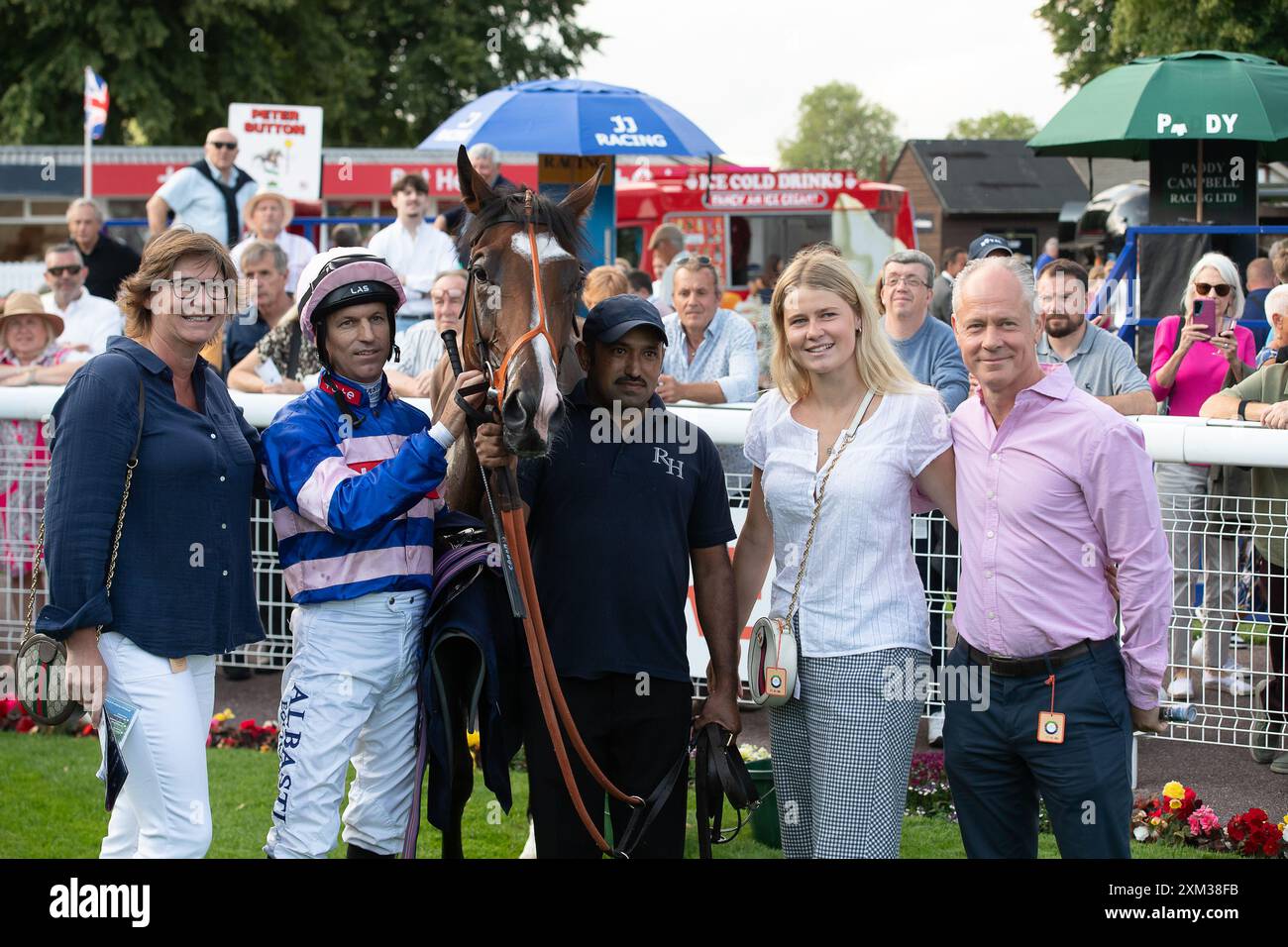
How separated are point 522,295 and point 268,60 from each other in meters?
27.2

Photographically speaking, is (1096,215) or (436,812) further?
(1096,215)

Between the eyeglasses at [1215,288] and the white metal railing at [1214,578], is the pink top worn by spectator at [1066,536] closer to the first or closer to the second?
the white metal railing at [1214,578]

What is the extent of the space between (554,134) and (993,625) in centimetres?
721

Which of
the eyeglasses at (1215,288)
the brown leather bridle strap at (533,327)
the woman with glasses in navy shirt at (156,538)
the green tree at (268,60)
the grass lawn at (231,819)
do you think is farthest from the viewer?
the green tree at (268,60)

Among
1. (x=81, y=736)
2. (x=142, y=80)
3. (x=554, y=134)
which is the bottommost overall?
(x=81, y=736)

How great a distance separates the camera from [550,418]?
3.52 meters

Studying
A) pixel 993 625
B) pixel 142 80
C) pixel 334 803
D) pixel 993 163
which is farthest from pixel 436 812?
pixel 993 163

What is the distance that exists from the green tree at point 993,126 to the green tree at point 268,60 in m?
54.9

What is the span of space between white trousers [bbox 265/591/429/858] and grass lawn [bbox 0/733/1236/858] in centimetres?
127

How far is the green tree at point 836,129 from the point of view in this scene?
113 meters

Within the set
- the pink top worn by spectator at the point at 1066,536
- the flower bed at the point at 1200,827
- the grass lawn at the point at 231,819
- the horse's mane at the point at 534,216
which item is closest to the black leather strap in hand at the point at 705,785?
the pink top worn by spectator at the point at 1066,536

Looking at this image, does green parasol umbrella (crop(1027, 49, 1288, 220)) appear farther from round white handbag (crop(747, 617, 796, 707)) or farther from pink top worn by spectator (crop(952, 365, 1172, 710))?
round white handbag (crop(747, 617, 796, 707))

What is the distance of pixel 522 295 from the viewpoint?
12.3 feet

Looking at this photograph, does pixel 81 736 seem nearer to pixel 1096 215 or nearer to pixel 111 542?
pixel 111 542
